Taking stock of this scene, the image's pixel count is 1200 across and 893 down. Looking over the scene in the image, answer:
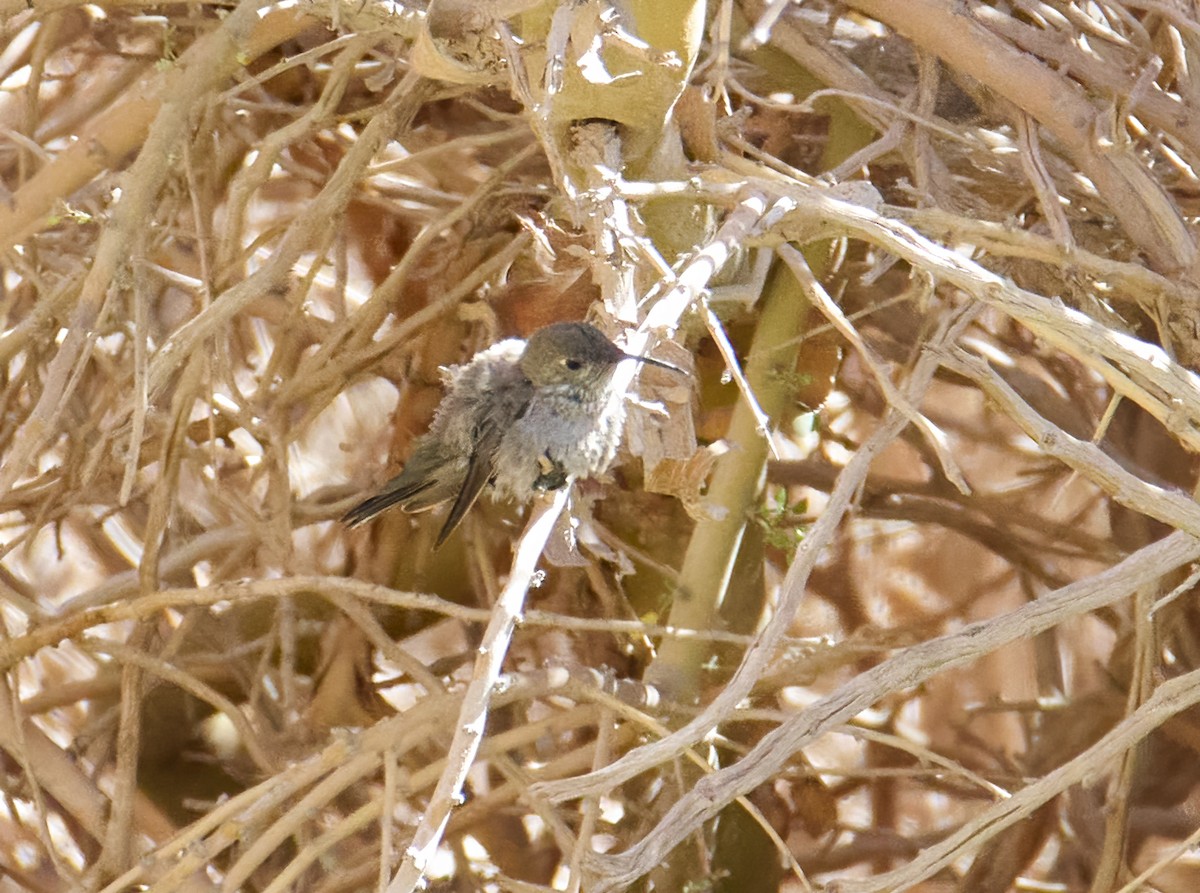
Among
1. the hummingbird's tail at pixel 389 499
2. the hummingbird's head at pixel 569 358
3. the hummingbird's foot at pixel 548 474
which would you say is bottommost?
the hummingbird's tail at pixel 389 499

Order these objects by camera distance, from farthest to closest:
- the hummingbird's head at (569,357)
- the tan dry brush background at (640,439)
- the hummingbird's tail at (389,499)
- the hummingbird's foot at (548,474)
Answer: the hummingbird's tail at (389,499)
the hummingbird's foot at (548,474)
the hummingbird's head at (569,357)
the tan dry brush background at (640,439)

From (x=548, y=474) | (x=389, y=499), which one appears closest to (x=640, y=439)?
(x=548, y=474)

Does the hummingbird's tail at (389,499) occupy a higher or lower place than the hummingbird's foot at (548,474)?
lower

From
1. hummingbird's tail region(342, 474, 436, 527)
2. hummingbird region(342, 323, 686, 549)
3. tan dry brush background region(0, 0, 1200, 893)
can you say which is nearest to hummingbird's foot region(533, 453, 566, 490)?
hummingbird region(342, 323, 686, 549)

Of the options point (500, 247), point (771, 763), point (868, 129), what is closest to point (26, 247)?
point (500, 247)

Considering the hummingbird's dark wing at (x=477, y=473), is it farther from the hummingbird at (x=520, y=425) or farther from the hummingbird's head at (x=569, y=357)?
the hummingbird's head at (x=569, y=357)

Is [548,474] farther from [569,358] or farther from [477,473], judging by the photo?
[569,358]

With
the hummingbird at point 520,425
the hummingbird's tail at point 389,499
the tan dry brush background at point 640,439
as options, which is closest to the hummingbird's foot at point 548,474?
the hummingbird at point 520,425

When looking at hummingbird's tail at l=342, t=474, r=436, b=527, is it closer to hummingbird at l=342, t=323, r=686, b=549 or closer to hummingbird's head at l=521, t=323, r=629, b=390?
hummingbird at l=342, t=323, r=686, b=549
